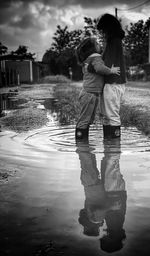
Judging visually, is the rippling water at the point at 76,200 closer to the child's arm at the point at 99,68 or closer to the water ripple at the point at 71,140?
the water ripple at the point at 71,140

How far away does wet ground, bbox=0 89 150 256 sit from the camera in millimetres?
2051

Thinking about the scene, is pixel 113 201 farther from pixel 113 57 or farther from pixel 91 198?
pixel 113 57

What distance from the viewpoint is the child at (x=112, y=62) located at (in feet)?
18.3

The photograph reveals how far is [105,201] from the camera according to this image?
2.74 metres

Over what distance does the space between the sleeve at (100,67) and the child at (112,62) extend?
20 cm

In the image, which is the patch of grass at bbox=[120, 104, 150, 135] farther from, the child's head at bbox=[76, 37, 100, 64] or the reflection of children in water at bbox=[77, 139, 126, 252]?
the reflection of children in water at bbox=[77, 139, 126, 252]

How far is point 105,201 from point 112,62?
10.4 ft

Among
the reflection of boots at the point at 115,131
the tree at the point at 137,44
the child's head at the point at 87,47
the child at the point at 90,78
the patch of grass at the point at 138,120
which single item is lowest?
the patch of grass at the point at 138,120

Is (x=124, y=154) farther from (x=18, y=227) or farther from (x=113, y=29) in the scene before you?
(x=18, y=227)

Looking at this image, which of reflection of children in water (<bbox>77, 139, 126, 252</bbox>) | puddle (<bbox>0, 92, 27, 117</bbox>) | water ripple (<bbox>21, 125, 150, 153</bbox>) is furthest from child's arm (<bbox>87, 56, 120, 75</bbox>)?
puddle (<bbox>0, 92, 27, 117</bbox>)

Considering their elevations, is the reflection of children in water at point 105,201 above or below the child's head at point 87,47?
below

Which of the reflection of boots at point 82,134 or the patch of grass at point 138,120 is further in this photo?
the patch of grass at point 138,120

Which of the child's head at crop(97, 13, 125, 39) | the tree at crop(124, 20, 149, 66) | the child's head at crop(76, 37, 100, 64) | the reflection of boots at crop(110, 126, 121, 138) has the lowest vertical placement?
the reflection of boots at crop(110, 126, 121, 138)

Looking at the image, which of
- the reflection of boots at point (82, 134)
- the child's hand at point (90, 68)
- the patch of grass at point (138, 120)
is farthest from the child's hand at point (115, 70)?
the patch of grass at point (138, 120)
